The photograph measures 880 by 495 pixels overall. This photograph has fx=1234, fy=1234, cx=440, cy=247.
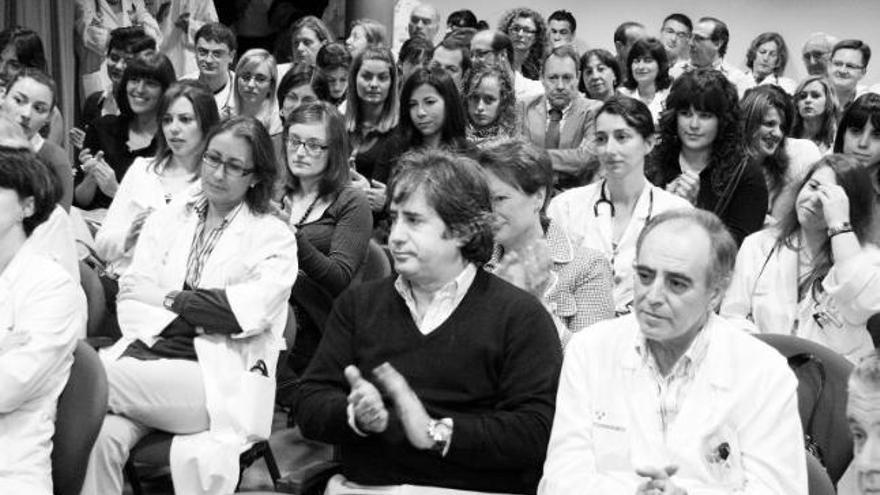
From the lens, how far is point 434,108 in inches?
193

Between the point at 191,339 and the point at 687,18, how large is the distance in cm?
586

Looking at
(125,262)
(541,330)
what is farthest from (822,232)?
(125,262)

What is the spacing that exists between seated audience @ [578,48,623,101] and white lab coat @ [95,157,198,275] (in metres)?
2.96

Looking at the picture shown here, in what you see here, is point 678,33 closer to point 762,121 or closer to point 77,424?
point 762,121

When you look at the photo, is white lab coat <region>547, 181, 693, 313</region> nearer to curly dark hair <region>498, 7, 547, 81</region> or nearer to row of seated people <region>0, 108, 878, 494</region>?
row of seated people <region>0, 108, 878, 494</region>

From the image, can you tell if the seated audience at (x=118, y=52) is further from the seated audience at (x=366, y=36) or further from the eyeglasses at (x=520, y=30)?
the eyeglasses at (x=520, y=30)

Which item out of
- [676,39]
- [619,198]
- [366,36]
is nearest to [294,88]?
[366,36]

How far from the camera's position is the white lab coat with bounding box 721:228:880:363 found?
11.6 feet

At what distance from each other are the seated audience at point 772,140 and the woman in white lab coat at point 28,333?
2956 millimetres

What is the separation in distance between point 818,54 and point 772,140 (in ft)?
10.5

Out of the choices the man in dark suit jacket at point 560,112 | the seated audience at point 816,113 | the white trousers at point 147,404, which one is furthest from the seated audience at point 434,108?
the seated audience at point 816,113

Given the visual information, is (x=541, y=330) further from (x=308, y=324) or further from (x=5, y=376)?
(x=308, y=324)

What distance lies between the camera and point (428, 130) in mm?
4910

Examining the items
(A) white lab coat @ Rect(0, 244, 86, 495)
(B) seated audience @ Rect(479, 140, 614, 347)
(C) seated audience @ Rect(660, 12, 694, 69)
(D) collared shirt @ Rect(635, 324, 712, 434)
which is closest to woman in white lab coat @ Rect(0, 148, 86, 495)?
(A) white lab coat @ Rect(0, 244, 86, 495)
